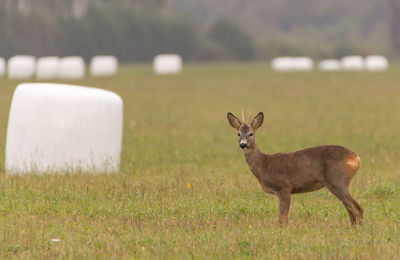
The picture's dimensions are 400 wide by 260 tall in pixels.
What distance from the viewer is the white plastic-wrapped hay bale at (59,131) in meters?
12.1

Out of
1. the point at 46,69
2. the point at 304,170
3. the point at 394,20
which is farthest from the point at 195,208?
the point at 394,20

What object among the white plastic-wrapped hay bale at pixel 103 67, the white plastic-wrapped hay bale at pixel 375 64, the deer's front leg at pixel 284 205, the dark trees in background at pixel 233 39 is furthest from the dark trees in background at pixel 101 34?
the deer's front leg at pixel 284 205

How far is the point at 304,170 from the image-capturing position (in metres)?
8.34

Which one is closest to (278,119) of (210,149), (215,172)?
(210,149)

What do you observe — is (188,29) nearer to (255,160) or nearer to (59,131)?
(59,131)

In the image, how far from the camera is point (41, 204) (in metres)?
9.77

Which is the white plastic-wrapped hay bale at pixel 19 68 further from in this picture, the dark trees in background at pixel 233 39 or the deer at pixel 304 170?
the dark trees in background at pixel 233 39

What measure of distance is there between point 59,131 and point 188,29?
3187 inches

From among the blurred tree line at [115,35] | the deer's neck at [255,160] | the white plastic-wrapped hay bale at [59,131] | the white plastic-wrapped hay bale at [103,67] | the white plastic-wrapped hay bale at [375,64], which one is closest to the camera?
the deer's neck at [255,160]

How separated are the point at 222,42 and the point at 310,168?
91862 millimetres

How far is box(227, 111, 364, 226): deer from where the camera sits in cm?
816

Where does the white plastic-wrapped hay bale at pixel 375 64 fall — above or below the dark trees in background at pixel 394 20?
below

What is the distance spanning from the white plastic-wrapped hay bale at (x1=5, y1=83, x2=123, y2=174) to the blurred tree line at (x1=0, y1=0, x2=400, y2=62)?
66.4 meters

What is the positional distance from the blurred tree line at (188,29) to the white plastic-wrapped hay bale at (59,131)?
66420 mm
